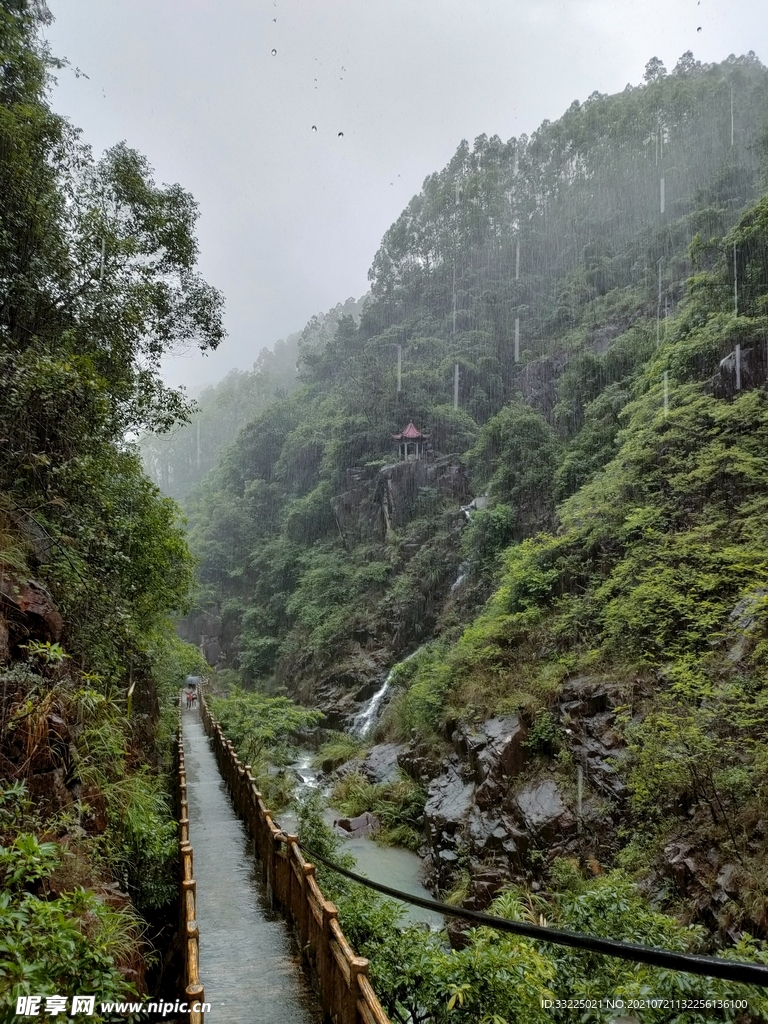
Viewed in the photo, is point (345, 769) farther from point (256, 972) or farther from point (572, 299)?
point (572, 299)

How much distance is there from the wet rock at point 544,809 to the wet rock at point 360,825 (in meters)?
4.20

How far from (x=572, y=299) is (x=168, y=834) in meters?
35.5

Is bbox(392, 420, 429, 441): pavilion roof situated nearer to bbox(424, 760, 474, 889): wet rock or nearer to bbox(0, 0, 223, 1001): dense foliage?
bbox(0, 0, 223, 1001): dense foliage

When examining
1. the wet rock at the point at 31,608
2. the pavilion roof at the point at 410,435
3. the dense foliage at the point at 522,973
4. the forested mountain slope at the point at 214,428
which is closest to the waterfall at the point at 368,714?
the pavilion roof at the point at 410,435

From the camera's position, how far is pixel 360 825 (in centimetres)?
1347

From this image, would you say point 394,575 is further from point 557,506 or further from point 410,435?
point 557,506

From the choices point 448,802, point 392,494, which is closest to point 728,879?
point 448,802

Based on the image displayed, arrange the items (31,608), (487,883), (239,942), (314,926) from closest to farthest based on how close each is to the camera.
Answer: (314,926) < (31,608) < (239,942) < (487,883)

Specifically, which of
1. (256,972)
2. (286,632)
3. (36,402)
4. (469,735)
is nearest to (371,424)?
(286,632)

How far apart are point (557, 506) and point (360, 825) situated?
11.7m

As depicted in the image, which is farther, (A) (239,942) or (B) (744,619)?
(B) (744,619)

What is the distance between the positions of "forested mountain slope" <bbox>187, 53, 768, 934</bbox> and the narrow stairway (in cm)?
413

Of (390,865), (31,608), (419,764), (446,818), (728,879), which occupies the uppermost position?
(31,608)

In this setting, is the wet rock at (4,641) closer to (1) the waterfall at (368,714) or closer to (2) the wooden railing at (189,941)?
(2) the wooden railing at (189,941)
